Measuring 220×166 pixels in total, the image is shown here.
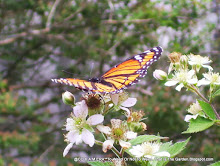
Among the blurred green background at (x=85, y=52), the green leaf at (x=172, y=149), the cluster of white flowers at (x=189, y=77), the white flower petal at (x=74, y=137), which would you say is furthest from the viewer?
the blurred green background at (x=85, y=52)

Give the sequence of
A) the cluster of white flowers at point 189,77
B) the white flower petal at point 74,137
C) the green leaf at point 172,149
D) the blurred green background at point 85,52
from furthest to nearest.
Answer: the blurred green background at point 85,52, the cluster of white flowers at point 189,77, the white flower petal at point 74,137, the green leaf at point 172,149

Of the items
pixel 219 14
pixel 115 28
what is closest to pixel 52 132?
pixel 115 28

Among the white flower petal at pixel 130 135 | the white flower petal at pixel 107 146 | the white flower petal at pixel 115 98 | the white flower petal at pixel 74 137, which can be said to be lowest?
the white flower petal at pixel 74 137

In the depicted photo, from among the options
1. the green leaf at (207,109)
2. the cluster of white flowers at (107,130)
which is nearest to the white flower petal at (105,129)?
the cluster of white flowers at (107,130)

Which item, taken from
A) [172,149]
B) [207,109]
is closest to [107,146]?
[172,149]

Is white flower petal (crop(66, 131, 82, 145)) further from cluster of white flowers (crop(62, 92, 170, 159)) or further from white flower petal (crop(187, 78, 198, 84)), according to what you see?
white flower petal (crop(187, 78, 198, 84))

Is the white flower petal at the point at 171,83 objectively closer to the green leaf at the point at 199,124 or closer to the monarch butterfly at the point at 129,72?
the monarch butterfly at the point at 129,72

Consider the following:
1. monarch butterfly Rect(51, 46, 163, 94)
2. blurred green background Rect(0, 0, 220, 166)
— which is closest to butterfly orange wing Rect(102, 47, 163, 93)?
monarch butterfly Rect(51, 46, 163, 94)

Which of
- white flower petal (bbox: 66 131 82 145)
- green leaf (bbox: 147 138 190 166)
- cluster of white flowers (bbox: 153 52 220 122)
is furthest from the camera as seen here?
cluster of white flowers (bbox: 153 52 220 122)

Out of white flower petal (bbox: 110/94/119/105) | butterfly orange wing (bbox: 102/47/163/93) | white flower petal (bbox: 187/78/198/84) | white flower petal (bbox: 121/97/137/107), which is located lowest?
white flower petal (bbox: 121/97/137/107)
